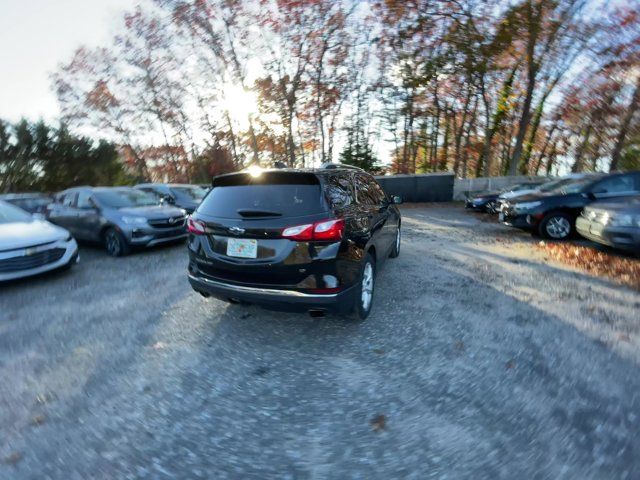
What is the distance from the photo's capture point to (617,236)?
566 cm

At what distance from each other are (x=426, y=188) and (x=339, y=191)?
17159mm

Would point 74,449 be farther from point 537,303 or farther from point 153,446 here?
point 537,303

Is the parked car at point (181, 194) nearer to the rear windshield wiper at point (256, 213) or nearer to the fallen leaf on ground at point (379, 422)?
the rear windshield wiper at point (256, 213)

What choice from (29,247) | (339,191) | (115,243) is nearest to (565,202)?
(339,191)

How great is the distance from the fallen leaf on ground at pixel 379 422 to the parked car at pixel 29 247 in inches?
215

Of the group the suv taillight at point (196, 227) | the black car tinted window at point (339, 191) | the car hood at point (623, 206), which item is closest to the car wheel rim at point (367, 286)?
the black car tinted window at point (339, 191)

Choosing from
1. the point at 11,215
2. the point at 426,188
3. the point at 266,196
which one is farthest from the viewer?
the point at 426,188

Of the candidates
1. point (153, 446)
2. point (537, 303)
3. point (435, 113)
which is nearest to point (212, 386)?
point (153, 446)

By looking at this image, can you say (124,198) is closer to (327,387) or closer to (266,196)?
(266,196)

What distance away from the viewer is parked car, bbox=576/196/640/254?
5449 millimetres

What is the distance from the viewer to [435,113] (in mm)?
24359

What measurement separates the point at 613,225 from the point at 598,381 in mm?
4253

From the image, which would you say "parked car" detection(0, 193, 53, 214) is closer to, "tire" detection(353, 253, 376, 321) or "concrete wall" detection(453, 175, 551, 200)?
"tire" detection(353, 253, 376, 321)

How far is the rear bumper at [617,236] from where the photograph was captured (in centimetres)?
542
